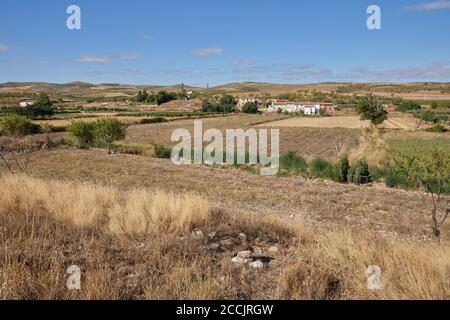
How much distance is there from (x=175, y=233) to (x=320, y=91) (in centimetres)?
18246

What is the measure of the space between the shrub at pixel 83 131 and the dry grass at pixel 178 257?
3317 centimetres

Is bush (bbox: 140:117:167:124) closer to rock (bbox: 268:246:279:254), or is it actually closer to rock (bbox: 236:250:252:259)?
rock (bbox: 268:246:279:254)

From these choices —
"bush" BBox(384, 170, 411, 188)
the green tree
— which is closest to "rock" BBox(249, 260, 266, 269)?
"bush" BBox(384, 170, 411, 188)

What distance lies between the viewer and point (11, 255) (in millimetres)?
4137

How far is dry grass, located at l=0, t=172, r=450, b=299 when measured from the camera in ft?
12.0

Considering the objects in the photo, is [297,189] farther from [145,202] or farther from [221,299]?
[221,299]

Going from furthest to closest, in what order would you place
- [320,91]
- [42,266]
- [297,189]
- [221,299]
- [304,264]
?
[320,91]
[297,189]
[304,264]
[42,266]
[221,299]

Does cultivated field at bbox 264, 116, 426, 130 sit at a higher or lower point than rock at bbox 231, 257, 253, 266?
higher

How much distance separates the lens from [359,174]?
23.6m

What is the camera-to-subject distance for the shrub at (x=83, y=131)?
38406 mm

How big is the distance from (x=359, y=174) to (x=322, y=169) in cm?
282

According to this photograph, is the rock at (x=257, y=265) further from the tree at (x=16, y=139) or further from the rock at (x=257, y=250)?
the tree at (x=16, y=139)

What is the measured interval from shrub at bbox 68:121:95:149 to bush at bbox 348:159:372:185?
24478mm

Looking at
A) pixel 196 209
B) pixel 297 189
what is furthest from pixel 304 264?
pixel 297 189
